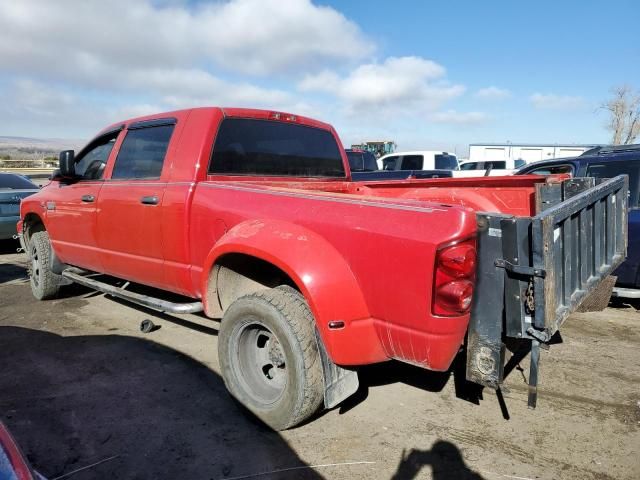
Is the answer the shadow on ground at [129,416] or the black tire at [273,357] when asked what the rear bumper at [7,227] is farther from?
the black tire at [273,357]

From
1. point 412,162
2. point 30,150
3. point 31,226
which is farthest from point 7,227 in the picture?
point 30,150

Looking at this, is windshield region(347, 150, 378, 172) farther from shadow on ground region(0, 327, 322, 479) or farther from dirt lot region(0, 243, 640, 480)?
shadow on ground region(0, 327, 322, 479)

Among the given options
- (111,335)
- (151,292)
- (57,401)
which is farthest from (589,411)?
(151,292)

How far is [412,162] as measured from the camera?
599 inches

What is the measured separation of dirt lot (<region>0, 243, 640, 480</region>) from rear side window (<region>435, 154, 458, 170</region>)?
37.0 ft

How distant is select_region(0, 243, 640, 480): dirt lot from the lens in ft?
8.34

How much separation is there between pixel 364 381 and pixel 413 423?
0.67 meters

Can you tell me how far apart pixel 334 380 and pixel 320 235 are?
0.82 metres

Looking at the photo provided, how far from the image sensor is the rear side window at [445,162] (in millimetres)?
15141

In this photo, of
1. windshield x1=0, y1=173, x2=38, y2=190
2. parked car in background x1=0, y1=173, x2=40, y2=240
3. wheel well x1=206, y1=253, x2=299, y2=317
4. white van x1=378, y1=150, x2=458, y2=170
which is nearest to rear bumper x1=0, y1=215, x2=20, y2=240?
parked car in background x1=0, y1=173, x2=40, y2=240

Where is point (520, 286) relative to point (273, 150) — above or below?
below

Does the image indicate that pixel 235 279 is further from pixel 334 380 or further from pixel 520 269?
pixel 520 269

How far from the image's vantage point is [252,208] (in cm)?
304

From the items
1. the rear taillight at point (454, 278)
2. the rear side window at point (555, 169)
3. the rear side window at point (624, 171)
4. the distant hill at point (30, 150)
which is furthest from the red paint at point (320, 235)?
the distant hill at point (30, 150)
